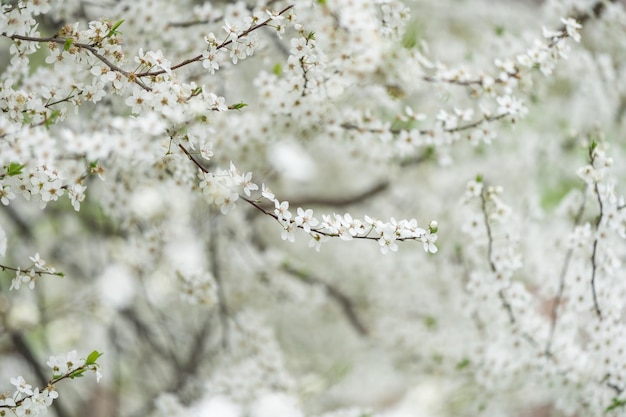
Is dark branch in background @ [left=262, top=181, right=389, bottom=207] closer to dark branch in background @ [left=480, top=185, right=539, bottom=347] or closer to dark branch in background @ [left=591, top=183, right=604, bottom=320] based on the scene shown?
dark branch in background @ [left=480, top=185, right=539, bottom=347]

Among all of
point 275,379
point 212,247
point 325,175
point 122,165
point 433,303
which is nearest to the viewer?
point 122,165

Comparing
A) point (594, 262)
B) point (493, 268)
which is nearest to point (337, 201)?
point (493, 268)

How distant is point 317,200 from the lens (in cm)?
461

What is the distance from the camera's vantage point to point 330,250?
540cm

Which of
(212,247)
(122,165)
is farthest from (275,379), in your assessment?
(122,165)

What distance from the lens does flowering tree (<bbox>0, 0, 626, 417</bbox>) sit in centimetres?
203

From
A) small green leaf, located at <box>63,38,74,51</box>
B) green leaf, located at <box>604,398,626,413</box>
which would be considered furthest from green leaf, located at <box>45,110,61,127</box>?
green leaf, located at <box>604,398,626,413</box>

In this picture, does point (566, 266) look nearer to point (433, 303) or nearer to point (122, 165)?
point (433, 303)

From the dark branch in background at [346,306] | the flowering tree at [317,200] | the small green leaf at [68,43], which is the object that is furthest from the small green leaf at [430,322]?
the small green leaf at [68,43]

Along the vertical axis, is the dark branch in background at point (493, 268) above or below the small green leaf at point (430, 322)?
below

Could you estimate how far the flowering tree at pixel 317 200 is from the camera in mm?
2025

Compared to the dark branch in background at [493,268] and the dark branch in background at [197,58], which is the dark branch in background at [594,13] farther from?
the dark branch in background at [197,58]

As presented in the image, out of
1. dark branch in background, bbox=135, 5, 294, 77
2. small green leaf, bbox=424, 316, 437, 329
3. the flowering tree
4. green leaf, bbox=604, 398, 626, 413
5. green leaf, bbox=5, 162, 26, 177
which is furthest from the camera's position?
small green leaf, bbox=424, 316, 437, 329

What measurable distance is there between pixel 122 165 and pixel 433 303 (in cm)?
243
